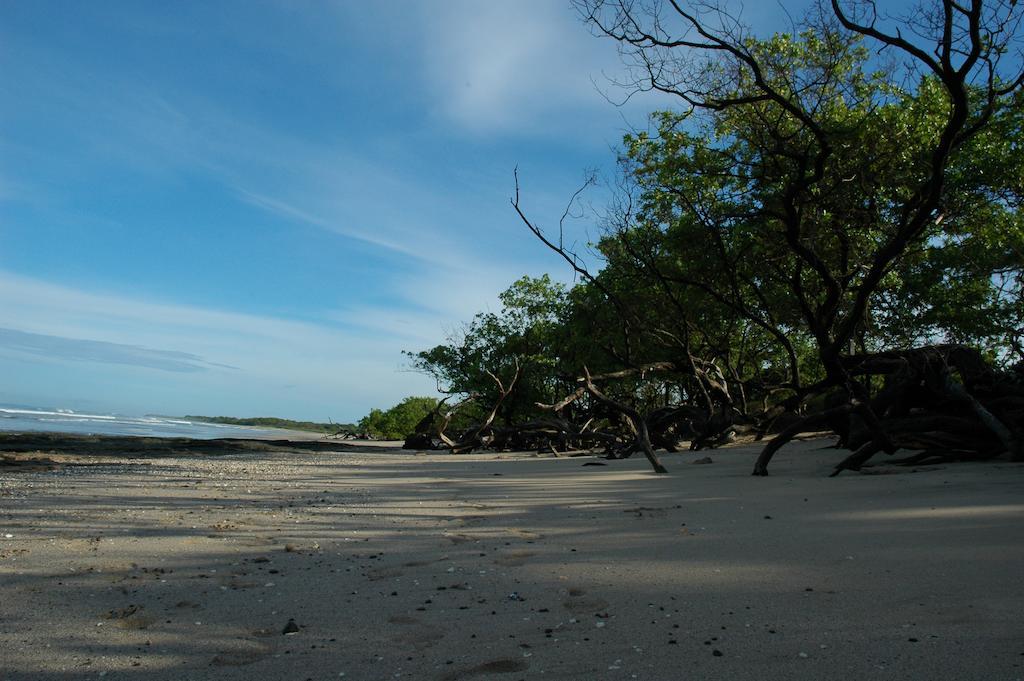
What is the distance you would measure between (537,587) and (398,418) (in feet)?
121

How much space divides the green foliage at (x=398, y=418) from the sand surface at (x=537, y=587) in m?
32.5

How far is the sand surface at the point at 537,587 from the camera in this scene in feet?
7.75

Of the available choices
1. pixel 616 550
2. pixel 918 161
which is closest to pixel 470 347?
pixel 918 161

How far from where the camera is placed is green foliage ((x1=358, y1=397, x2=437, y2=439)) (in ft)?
127

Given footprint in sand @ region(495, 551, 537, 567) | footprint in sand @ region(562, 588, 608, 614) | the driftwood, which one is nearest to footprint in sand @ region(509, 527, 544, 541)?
footprint in sand @ region(495, 551, 537, 567)

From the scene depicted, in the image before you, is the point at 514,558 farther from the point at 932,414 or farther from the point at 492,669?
the point at 932,414

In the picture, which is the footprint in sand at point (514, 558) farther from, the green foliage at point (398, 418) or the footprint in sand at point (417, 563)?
the green foliage at point (398, 418)

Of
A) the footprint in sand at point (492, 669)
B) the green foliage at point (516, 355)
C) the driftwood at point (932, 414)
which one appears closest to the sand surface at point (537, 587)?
the footprint in sand at point (492, 669)

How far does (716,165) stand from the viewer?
12664 millimetres

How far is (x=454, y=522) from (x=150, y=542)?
213 cm

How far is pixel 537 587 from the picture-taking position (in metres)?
3.31

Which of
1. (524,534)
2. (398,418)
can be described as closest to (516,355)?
(398,418)

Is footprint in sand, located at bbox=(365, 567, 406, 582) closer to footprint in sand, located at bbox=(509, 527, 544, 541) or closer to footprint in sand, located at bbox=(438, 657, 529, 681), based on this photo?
footprint in sand, located at bbox=(509, 527, 544, 541)

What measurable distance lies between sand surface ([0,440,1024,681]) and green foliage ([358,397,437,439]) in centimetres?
3253
